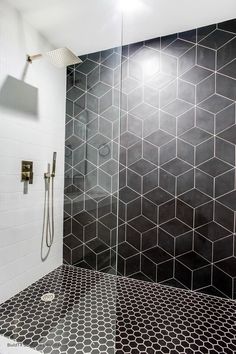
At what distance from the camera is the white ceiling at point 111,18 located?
1.75m

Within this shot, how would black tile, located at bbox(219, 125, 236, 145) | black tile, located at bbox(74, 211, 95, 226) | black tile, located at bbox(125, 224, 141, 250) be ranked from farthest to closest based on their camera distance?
1. black tile, located at bbox(74, 211, 95, 226)
2. black tile, located at bbox(125, 224, 141, 250)
3. black tile, located at bbox(219, 125, 236, 145)

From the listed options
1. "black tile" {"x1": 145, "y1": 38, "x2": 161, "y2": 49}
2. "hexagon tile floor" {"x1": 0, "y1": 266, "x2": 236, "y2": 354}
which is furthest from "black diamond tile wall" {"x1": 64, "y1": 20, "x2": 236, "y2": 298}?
"hexagon tile floor" {"x1": 0, "y1": 266, "x2": 236, "y2": 354}

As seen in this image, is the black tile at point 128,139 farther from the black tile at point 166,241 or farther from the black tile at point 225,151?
the black tile at point 166,241

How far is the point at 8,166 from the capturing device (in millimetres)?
1799

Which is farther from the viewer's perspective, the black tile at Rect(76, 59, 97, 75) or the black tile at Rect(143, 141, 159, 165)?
the black tile at Rect(76, 59, 97, 75)

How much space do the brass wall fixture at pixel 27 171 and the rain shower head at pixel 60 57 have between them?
0.86 m

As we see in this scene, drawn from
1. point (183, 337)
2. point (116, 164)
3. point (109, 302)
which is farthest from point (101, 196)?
point (183, 337)

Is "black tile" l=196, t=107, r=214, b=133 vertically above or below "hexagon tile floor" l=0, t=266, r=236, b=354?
above

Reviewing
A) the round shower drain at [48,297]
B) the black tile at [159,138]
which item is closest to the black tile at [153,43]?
the black tile at [159,138]

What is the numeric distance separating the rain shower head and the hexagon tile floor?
194cm

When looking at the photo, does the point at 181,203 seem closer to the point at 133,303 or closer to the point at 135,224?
the point at 135,224

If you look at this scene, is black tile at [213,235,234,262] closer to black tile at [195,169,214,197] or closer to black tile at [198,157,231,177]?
black tile at [195,169,214,197]

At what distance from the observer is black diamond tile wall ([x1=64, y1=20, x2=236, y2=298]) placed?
191 centimetres

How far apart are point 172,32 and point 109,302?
2296mm
